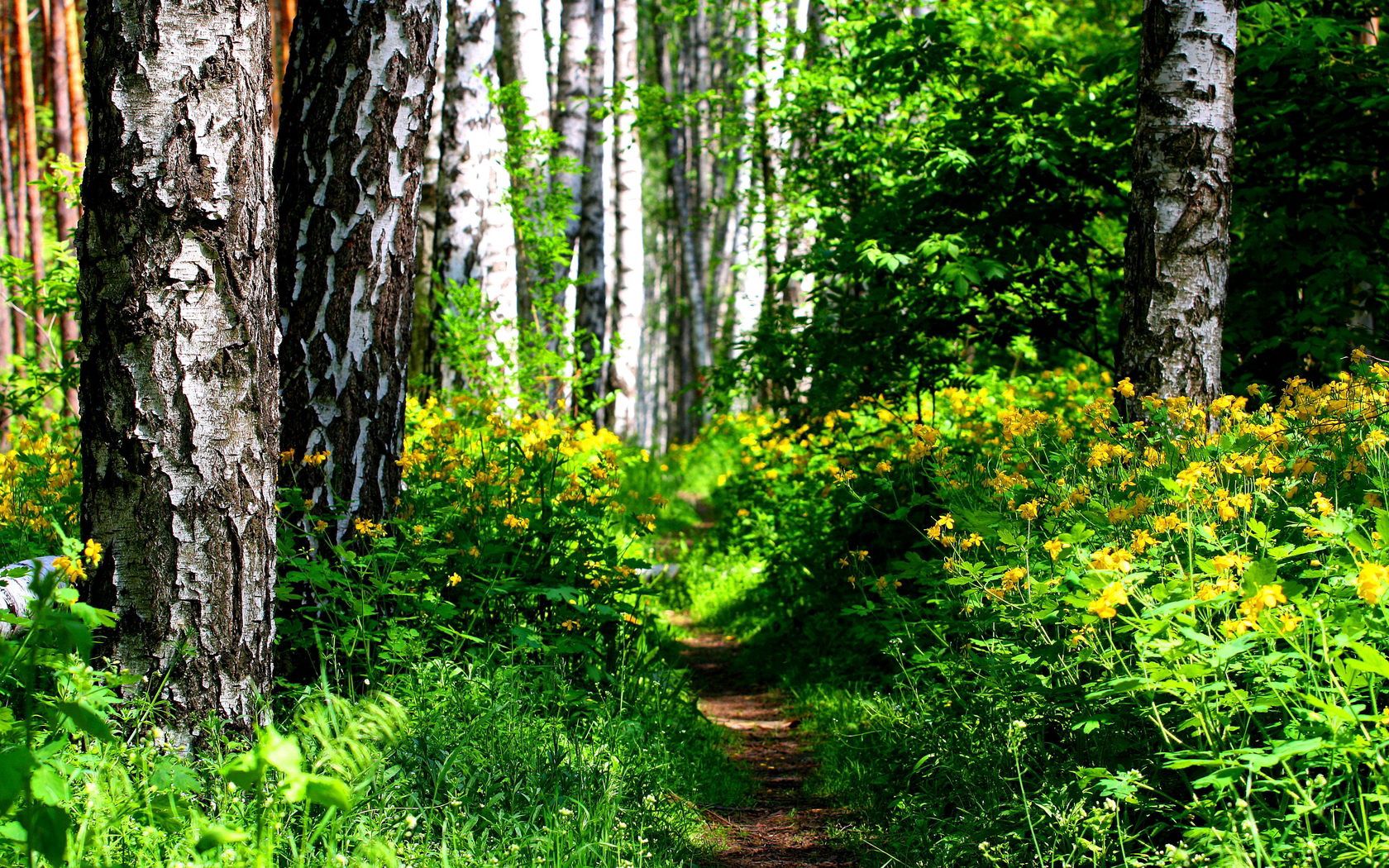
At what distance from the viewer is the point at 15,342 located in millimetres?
19969

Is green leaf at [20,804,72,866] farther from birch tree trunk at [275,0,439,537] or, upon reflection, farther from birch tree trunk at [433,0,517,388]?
birch tree trunk at [433,0,517,388]

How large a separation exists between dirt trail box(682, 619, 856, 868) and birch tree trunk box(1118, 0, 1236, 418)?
6.49 ft

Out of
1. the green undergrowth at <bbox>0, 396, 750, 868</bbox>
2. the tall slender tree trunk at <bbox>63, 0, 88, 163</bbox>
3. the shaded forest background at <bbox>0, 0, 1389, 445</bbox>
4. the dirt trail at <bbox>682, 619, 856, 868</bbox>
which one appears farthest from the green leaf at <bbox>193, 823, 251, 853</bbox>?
the tall slender tree trunk at <bbox>63, 0, 88, 163</bbox>

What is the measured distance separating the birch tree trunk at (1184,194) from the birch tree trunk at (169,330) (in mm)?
3200

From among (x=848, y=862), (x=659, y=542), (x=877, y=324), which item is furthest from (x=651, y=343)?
(x=848, y=862)

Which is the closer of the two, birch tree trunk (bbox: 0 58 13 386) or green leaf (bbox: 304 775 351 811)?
green leaf (bbox: 304 775 351 811)


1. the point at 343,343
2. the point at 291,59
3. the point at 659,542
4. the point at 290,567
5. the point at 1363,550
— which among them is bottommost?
the point at 659,542

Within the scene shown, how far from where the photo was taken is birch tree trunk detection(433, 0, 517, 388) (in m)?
6.99

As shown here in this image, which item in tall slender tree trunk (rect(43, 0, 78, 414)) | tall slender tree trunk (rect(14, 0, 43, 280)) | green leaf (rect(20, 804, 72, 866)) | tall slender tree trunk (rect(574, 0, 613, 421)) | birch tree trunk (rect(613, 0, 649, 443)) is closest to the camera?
green leaf (rect(20, 804, 72, 866))

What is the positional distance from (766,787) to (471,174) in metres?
4.65

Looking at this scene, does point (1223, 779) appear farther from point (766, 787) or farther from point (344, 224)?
point (344, 224)

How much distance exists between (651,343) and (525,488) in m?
33.4

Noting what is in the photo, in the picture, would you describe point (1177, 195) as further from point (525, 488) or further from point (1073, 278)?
point (525, 488)

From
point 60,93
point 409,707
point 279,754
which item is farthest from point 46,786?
point 60,93
